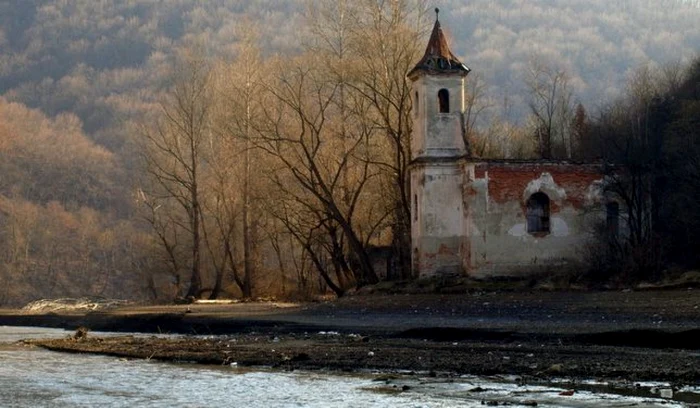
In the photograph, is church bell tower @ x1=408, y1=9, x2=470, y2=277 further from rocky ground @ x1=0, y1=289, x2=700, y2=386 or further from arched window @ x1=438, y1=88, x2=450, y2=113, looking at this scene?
rocky ground @ x1=0, y1=289, x2=700, y2=386

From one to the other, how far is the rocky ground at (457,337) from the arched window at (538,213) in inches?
158

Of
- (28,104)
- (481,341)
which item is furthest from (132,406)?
(28,104)

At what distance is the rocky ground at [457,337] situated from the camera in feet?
73.4

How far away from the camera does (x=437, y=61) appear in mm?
44562

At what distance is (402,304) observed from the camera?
3856 centimetres

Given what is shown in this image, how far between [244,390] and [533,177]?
2256cm

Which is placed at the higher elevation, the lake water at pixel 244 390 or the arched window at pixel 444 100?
the arched window at pixel 444 100

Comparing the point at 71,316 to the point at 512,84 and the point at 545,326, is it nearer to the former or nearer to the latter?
the point at 545,326

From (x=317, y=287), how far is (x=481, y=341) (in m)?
30.8

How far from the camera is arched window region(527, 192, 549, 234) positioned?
41750mm

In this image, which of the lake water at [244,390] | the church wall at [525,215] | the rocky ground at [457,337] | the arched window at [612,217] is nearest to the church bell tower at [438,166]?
the church wall at [525,215]

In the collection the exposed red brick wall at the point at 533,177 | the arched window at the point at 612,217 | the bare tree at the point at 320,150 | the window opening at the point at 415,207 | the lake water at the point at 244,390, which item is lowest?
the lake water at the point at 244,390

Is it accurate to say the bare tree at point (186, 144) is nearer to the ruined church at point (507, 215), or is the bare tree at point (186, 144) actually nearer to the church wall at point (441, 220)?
the church wall at point (441, 220)

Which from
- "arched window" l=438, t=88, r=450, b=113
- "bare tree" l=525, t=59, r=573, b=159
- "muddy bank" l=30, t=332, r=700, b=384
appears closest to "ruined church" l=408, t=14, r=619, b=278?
"arched window" l=438, t=88, r=450, b=113
